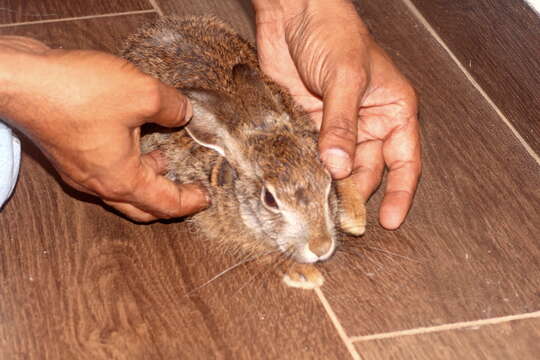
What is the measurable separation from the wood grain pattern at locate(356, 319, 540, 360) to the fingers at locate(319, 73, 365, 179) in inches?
22.7

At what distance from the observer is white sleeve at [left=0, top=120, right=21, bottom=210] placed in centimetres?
271

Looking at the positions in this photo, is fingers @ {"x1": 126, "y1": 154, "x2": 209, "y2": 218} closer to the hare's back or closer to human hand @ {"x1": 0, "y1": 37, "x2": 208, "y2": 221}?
human hand @ {"x1": 0, "y1": 37, "x2": 208, "y2": 221}

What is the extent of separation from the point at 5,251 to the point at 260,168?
92 cm

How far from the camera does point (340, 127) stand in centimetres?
257

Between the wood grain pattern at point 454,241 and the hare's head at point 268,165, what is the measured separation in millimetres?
205

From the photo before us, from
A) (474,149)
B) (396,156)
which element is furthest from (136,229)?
(474,149)

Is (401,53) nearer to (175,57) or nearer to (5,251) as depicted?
(175,57)

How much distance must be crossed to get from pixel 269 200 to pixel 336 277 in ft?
1.16

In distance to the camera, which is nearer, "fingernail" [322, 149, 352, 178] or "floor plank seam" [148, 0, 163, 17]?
"fingernail" [322, 149, 352, 178]

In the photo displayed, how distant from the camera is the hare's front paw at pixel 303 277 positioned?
2715 millimetres

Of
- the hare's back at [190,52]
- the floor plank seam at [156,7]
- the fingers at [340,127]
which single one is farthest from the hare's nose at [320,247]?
the floor plank seam at [156,7]

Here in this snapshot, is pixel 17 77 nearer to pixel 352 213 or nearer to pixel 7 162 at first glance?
pixel 7 162

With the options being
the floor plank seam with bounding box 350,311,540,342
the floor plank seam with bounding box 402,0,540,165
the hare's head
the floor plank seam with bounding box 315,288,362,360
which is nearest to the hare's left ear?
the hare's head

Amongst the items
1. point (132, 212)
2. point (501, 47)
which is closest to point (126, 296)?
point (132, 212)
